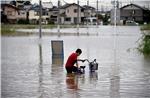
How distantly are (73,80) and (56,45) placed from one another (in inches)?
377

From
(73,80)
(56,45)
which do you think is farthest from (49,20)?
(73,80)

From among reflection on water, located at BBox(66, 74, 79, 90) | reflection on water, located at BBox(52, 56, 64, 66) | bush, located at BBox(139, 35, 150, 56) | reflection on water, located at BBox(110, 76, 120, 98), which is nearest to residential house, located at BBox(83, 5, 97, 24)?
bush, located at BBox(139, 35, 150, 56)

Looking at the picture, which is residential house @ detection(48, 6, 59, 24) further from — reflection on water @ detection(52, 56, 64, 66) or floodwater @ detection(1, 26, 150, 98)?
floodwater @ detection(1, 26, 150, 98)

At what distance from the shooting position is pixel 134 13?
13800 centimetres

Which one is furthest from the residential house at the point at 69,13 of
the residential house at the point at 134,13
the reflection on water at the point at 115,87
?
the reflection on water at the point at 115,87

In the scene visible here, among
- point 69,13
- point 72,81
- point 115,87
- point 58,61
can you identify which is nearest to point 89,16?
point 69,13

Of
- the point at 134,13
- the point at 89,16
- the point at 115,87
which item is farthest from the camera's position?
the point at 134,13

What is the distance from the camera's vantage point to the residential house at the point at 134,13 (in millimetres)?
132050

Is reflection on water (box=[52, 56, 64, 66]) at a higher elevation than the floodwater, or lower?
lower

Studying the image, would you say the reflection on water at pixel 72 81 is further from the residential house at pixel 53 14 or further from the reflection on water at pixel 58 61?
the residential house at pixel 53 14

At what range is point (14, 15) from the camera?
368 ft

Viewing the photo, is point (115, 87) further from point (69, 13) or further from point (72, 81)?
point (69, 13)

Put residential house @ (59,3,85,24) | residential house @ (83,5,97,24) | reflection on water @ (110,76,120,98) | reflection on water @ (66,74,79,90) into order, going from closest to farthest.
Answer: reflection on water @ (110,76,120,98), reflection on water @ (66,74,79,90), residential house @ (59,3,85,24), residential house @ (83,5,97,24)

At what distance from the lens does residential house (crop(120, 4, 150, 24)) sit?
433 ft
